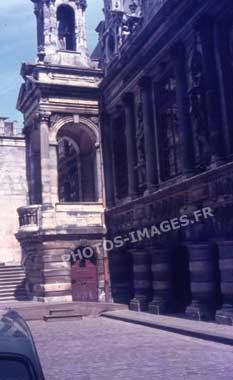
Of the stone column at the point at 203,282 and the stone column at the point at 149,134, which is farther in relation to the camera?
the stone column at the point at 149,134

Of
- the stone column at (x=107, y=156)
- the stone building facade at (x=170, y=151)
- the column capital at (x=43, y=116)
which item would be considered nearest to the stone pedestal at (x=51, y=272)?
the stone building facade at (x=170, y=151)

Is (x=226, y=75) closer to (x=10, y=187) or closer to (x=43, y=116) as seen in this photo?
(x=43, y=116)

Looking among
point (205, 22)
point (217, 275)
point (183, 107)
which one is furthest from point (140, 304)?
point (205, 22)

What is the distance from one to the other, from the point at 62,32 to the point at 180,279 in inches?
575

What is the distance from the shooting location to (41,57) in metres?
23.9

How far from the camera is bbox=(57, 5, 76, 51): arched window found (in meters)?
25.5

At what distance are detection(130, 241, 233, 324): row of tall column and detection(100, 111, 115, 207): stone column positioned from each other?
4.63 meters

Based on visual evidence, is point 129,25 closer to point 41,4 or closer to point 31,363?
point 41,4

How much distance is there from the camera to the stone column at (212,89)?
1512 cm

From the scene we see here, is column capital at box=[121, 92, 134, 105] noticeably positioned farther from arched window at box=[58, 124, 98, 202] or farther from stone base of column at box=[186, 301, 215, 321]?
stone base of column at box=[186, 301, 215, 321]

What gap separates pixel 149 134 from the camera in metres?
19.7

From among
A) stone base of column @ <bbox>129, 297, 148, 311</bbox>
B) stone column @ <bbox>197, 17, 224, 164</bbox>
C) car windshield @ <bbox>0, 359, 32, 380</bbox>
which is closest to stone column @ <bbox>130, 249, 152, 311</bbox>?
stone base of column @ <bbox>129, 297, 148, 311</bbox>

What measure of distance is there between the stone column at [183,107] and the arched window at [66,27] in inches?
368

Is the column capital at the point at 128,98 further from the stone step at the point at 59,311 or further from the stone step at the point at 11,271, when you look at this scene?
the stone step at the point at 11,271
